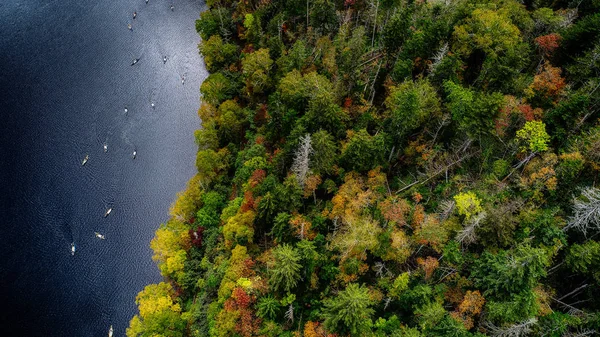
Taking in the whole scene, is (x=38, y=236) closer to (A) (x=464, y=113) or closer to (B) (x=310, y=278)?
(B) (x=310, y=278)

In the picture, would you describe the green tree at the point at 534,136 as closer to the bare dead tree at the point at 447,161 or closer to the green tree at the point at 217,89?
the bare dead tree at the point at 447,161

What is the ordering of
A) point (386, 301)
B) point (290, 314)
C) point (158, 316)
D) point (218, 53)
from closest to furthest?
point (386, 301), point (290, 314), point (158, 316), point (218, 53)

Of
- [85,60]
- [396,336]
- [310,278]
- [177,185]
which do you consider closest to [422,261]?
[396,336]

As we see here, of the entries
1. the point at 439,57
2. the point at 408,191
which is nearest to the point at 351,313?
the point at 408,191

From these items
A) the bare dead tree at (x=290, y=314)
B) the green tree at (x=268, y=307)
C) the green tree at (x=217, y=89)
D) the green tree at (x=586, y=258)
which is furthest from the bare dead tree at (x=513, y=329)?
the green tree at (x=217, y=89)

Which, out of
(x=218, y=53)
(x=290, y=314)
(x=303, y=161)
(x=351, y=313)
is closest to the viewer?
(x=351, y=313)

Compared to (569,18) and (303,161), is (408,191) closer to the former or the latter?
(303,161)

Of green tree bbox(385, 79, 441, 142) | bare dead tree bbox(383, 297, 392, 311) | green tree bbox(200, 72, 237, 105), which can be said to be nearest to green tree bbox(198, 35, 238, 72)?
green tree bbox(200, 72, 237, 105)
